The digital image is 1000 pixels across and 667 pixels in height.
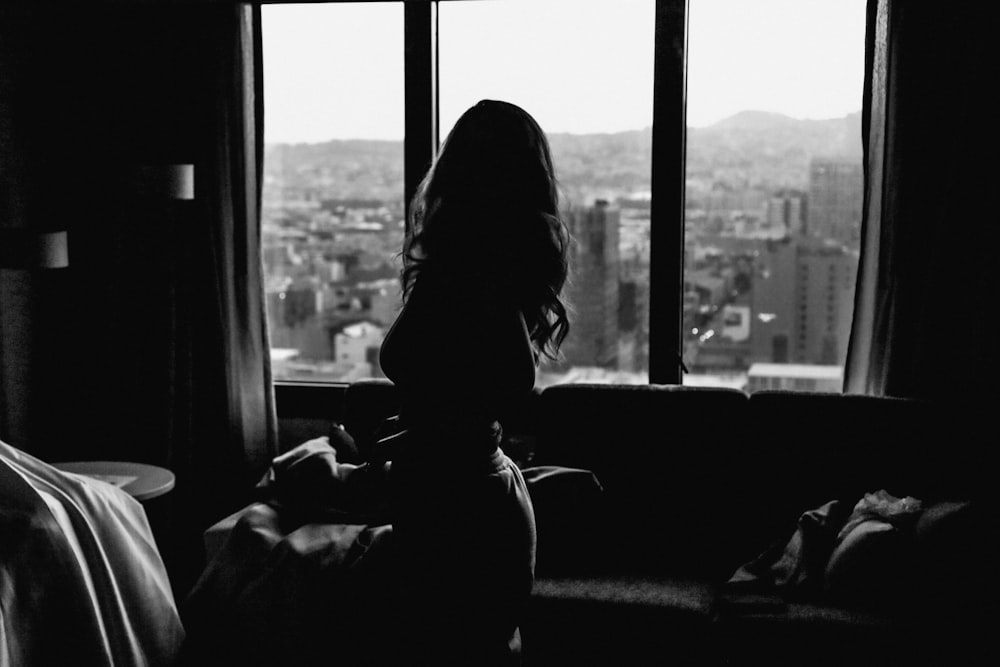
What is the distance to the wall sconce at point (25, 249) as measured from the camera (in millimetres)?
3471

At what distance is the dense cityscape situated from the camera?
3.75 meters

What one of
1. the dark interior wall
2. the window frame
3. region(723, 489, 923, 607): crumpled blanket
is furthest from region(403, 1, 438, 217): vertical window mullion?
region(723, 489, 923, 607): crumpled blanket

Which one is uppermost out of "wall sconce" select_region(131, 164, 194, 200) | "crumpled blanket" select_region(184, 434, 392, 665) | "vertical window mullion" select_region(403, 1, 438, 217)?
"vertical window mullion" select_region(403, 1, 438, 217)

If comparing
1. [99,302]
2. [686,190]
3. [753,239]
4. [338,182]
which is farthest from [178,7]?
[753,239]

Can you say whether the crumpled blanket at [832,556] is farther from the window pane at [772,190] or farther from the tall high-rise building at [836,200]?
the tall high-rise building at [836,200]

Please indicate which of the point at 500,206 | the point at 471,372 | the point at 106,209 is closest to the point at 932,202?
the point at 500,206

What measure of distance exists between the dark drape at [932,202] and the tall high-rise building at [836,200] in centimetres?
17

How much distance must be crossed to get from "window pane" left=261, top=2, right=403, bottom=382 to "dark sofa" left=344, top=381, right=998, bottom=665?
68 cm

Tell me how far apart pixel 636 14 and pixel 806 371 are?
1389 millimetres

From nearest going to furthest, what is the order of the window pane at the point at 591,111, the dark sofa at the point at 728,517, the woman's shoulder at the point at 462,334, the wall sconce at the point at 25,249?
the woman's shoulder at the point at 462,334 → the dark sofa at the point at 728,517 → the wall sconce at the point at 25,249 → the window pane at the point at 591,111

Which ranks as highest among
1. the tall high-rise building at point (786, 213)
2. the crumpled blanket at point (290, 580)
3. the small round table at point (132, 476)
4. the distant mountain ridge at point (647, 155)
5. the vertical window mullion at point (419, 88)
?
the vertical window mullion at point (419, 88)

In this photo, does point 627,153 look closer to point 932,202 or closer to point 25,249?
point 932,202

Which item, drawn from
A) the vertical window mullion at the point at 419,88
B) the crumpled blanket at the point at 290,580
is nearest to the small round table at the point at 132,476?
the crumpled blanket at the point at 290,580

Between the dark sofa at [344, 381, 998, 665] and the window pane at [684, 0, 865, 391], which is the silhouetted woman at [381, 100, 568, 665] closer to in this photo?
the dark sofa at [344, 381, 998, 665]
